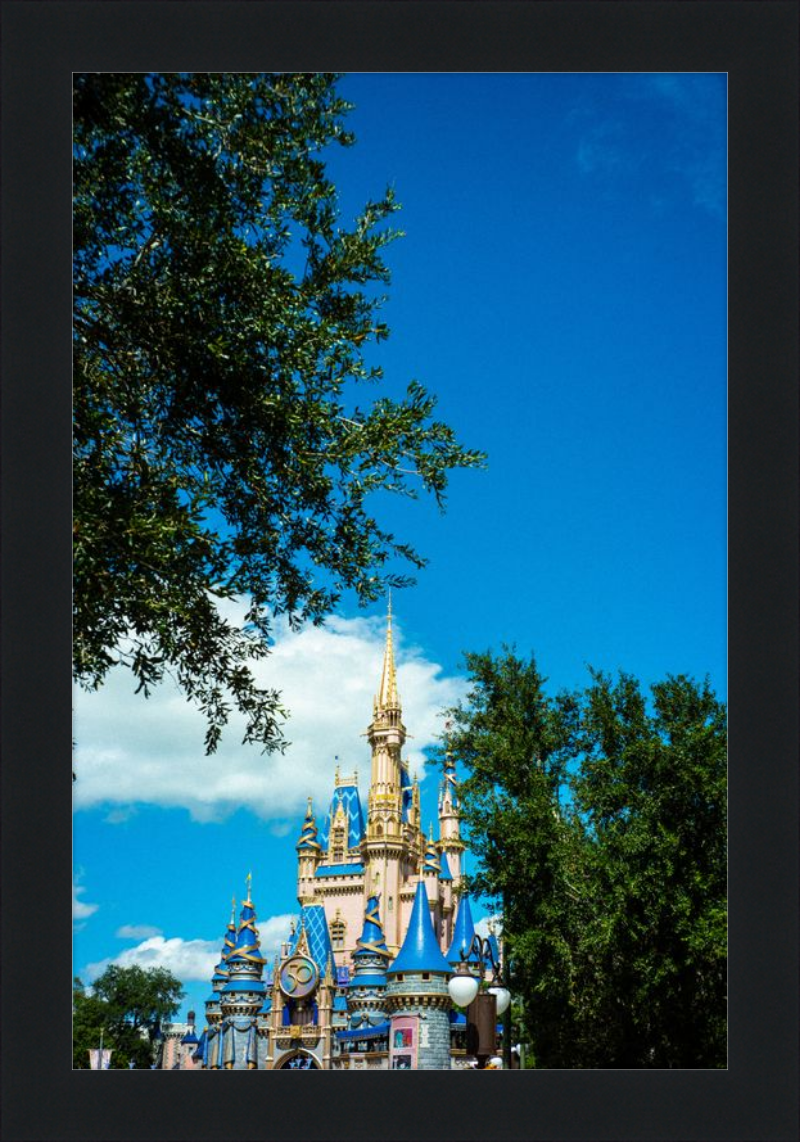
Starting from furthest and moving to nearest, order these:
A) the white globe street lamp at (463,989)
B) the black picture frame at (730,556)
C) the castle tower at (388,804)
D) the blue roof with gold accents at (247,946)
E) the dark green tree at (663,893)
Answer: the castle tower at (388,804) → the blue roof with gold accents at (247,946) → the dark green tree at (663,893) → the white globe street lamp at (463,989) → the black picture frame at (730,556)

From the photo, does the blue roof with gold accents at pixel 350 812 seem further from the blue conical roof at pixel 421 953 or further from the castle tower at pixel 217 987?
the blue conical roof at pixel 421 953

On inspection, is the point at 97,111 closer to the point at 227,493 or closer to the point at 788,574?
the point at 227,493

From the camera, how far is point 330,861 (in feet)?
174

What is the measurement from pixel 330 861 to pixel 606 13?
159 feet

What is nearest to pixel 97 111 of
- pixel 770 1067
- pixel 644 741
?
pixel 770 1067

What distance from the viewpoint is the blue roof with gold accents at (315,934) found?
1630 inches

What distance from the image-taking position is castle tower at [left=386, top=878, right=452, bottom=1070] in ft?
71.3

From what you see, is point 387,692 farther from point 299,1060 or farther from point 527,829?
point 527,829

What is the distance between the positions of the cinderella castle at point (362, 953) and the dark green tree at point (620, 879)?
4.09 feet

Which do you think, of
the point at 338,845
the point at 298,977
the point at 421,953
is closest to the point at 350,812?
the point at 338,845

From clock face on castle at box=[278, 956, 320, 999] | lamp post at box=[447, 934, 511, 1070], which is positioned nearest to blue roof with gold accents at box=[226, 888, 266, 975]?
clock face on castle at box=[278, 956, 320, 999]

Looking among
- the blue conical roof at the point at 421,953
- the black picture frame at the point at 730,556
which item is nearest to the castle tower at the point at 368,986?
the blue conical roof at the point at 421,953

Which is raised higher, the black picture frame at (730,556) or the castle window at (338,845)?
the black picture frame at (730,556)

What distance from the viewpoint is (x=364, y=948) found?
33375 mm
